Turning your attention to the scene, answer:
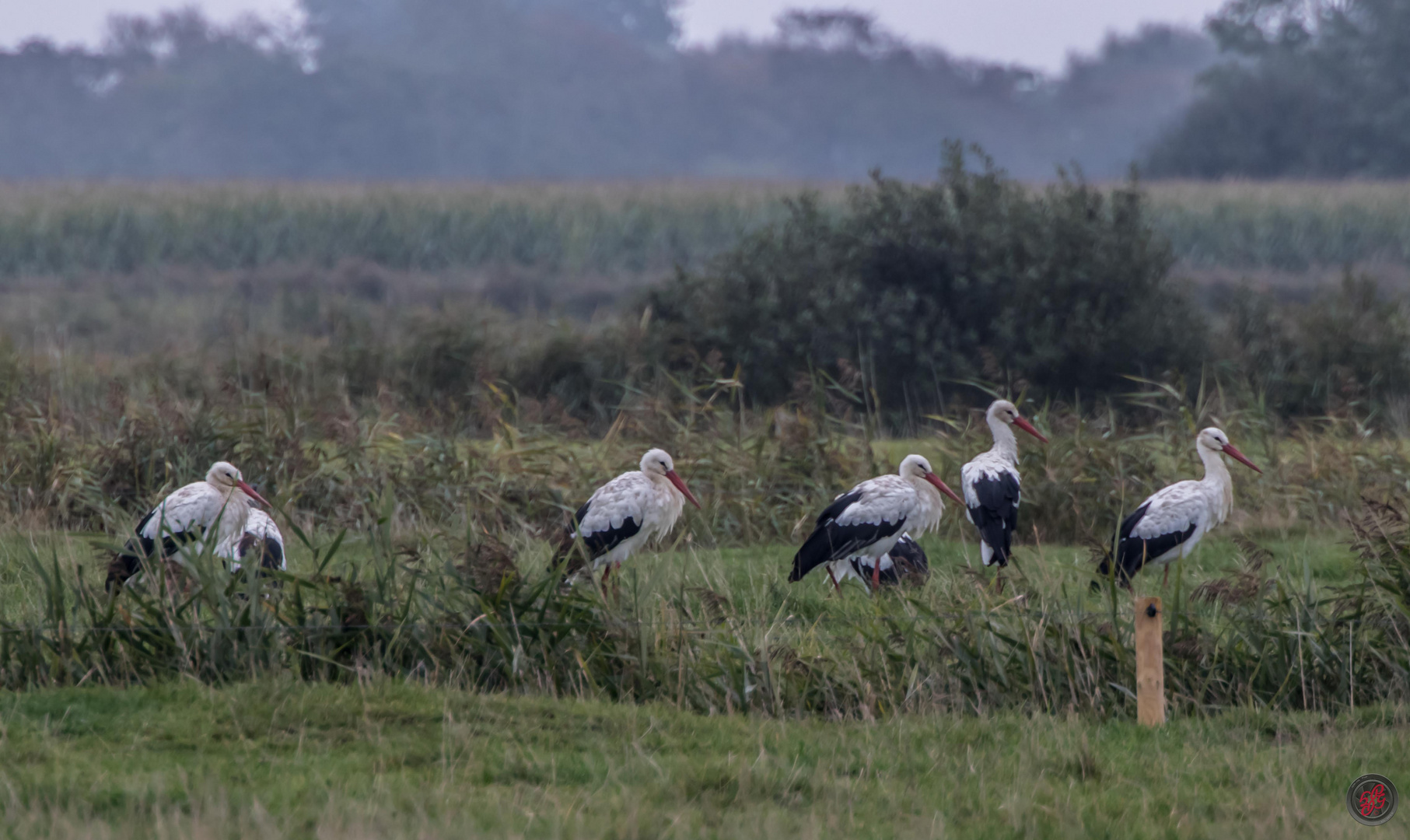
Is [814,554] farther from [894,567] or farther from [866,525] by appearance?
[894,567]

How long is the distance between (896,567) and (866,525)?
501 mm

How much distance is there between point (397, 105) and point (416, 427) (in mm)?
56194

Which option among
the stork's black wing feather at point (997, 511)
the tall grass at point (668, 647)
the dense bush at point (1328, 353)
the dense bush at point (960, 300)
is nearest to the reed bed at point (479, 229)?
the dense bush at point (1328, 353)

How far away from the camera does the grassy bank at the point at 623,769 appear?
4742 millimetres

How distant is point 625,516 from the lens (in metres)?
9.30

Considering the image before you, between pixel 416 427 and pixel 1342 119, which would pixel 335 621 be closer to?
pixel 416 427

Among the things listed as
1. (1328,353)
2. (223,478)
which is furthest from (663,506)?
(1328,353)

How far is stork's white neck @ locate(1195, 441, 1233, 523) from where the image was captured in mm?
9711

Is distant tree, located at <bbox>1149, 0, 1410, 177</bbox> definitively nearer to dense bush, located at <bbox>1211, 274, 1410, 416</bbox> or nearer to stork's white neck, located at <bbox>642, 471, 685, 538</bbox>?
dense bush, located at <bbox>1211, 274, 1410, 416</bbox>

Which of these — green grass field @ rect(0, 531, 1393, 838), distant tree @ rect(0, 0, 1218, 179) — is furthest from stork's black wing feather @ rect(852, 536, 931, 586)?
distant tree @ rect(0, 0, 1218, 179)

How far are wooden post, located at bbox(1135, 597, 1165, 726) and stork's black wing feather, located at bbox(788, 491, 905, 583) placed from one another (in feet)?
9.65

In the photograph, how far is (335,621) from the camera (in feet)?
21.4

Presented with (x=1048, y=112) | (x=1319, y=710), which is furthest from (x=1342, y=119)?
(x=1319, y=710)

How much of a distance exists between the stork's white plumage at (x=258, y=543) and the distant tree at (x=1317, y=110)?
43.0 metres
